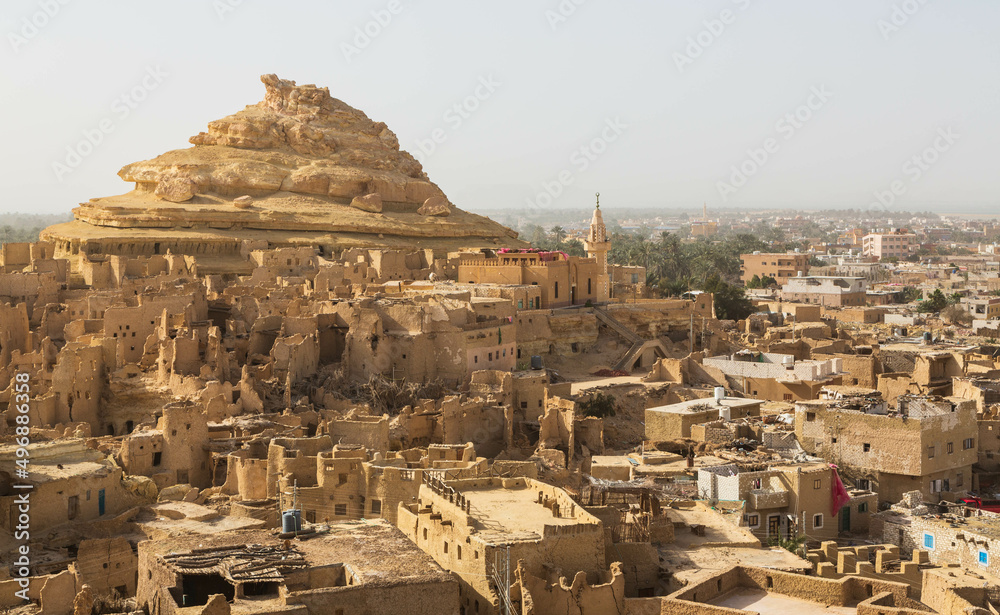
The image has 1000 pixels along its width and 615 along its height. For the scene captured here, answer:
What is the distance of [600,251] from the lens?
56.2 metres

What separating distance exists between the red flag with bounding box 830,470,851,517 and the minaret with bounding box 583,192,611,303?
27.4m

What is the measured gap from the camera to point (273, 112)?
75562mm

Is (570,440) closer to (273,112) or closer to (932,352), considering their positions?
(932,352)

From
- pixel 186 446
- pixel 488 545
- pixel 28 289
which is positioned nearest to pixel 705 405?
pixel 186 446

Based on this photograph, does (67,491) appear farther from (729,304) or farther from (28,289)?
(729,304)

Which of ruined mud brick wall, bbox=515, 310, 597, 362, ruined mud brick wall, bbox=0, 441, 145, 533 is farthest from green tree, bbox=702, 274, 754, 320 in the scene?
ruined mud brick wall, bbox=0, 441, 145, 533

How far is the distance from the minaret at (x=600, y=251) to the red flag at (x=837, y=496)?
2739cm

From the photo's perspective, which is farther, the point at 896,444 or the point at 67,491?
the point at 896,444

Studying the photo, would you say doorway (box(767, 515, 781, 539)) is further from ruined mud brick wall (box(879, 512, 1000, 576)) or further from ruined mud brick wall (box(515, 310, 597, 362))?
ruined mud brick wall (box(515, 310, 597, 362))

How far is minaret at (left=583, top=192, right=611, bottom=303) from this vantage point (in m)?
54.4

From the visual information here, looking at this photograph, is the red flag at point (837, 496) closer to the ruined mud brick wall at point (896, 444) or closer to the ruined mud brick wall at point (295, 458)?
the ruined mud brick wall at point (896, 444)

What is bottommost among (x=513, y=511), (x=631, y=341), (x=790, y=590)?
(x=790, y=590)

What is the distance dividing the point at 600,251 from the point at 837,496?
99.3 ft

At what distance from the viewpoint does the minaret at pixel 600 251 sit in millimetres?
54438
